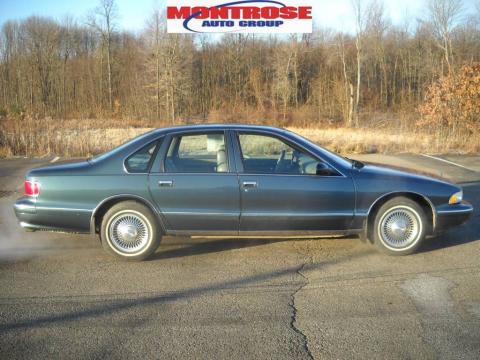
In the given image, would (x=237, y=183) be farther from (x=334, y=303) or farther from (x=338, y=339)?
(x=338, y=339)

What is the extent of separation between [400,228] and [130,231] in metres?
2.92

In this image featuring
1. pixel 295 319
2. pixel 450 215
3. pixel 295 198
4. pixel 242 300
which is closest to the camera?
pixel 295 319

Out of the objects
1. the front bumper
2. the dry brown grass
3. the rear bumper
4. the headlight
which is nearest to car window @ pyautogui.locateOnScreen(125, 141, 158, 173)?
the rear bumper

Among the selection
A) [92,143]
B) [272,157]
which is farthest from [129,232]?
[92,143]

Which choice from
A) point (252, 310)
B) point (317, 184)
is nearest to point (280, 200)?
point (317, 184)

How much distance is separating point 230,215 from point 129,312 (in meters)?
1.65

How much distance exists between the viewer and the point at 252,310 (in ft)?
12.7

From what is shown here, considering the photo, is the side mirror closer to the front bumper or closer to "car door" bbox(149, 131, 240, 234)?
"car door" bbox(149, 131, 240, 234)

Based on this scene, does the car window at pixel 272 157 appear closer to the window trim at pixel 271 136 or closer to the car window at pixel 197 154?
the window trim at pixel 271 136

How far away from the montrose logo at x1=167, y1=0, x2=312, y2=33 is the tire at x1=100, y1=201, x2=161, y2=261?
1490 centimetres

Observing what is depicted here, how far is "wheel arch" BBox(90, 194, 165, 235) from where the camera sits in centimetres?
509

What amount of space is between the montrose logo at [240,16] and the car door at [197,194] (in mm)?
14611

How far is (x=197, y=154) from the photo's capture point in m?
5.43

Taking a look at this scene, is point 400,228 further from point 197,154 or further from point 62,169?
point 62,169
